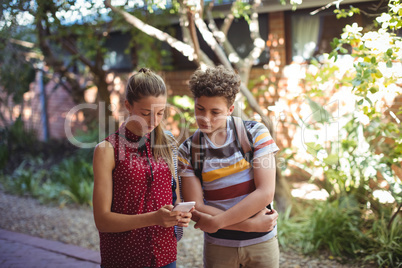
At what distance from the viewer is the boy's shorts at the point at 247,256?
214cm

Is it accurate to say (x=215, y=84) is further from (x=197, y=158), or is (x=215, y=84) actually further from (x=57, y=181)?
(x=57, y=181)

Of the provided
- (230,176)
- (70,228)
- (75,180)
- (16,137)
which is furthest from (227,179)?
(16,137)

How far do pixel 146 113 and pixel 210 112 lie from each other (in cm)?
34

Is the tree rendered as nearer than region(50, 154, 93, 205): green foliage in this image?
Yes

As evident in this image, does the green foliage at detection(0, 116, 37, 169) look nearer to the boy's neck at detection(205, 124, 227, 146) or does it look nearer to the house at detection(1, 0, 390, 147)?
the house at detection(1, 0, 390, 147)

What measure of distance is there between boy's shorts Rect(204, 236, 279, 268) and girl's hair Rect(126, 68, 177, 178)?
504 millimetres

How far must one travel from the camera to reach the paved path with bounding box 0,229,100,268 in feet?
14.6

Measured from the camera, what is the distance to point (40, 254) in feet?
15.6

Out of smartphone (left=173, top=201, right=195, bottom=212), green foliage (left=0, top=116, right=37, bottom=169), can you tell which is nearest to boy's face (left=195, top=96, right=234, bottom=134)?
smartphone (left=173, top=201, right=195, bottom=212)

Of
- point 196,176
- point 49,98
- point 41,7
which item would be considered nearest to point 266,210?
point 196,176

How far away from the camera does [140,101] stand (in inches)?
83.3

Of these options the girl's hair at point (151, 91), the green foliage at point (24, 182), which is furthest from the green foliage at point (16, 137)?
the girl's hair at point (151, 91)

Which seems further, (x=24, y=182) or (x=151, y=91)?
(x=24, y=182)

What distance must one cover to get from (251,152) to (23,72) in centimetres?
786
